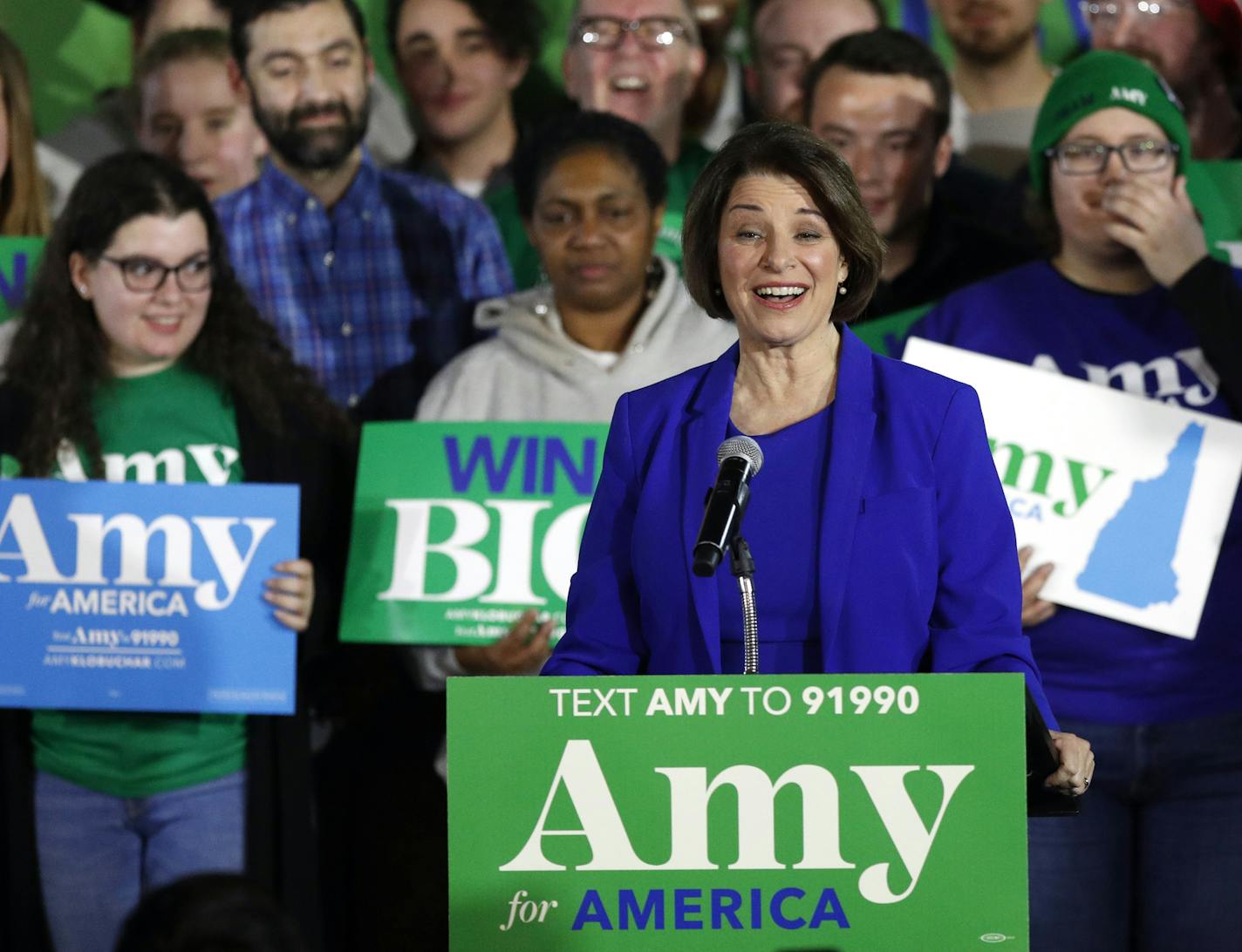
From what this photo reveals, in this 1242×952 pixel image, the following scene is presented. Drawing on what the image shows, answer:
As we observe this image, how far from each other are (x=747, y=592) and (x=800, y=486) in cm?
36

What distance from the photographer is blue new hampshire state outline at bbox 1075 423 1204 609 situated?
3723mm

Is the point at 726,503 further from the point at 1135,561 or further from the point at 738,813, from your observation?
the point at 1135,561

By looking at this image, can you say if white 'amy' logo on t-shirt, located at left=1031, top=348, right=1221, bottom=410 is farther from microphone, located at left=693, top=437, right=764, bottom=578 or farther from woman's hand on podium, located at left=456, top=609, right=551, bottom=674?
microphone, located at left=693, top=437, right=764, bottom=578

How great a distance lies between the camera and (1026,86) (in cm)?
505

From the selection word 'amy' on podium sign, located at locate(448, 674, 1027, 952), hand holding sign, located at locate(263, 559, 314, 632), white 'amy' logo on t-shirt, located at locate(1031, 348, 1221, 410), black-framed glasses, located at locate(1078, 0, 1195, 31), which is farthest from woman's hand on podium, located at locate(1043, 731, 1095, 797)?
black-framed glasses, located at locate(1078, 0, 1195, 31)

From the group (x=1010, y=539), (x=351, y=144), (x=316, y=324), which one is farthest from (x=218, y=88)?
(x=1010, y=539)

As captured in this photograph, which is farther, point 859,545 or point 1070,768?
point 859,545

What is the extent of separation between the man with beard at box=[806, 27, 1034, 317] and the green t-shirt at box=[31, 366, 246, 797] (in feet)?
5.24

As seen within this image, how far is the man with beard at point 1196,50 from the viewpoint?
15.3ft

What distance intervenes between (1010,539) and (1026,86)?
9.19 ft

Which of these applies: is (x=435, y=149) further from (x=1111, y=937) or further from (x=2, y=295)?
(x=1111, y=937)

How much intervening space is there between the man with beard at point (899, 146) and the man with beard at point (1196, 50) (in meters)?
0.56

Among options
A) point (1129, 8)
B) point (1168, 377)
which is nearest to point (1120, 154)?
point (1168, 377)

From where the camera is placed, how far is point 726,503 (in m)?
2.25
